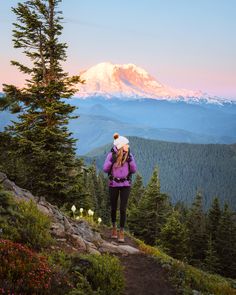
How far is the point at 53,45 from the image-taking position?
57.2 feet

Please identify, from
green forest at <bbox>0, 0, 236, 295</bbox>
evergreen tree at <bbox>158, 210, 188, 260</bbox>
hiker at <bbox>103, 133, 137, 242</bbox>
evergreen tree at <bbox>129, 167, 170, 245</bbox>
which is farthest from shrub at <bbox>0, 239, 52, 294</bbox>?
evergreen tree at <bbox>129, 167, 170, 245</bbox>

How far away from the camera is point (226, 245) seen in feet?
146

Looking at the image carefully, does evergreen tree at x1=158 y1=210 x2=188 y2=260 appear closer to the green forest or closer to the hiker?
the green forest

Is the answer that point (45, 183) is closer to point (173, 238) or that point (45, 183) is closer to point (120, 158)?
point (120, 158)

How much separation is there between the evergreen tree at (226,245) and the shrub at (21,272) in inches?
1678

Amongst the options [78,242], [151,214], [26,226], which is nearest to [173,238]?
[151,214]

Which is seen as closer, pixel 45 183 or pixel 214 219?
pixel 45 183

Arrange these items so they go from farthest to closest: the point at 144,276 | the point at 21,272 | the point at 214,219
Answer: the point at 214,219 → the point at 144,276 → the point at 21,272

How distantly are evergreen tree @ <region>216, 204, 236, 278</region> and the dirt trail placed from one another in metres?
38.2

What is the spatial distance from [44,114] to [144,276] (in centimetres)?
1046

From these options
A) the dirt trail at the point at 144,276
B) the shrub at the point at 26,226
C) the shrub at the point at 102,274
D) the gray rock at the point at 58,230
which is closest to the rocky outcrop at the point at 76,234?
the gray rock at the point at 58,230

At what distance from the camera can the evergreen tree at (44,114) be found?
15367 millimetres

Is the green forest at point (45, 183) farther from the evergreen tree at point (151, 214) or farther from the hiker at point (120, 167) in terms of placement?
the hiker at point (120, 167)

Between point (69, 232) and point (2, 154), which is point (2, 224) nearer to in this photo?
point (69, 232)
